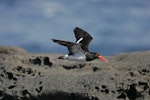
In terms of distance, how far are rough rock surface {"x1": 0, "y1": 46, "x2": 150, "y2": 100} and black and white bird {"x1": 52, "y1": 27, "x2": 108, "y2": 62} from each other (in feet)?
3.39

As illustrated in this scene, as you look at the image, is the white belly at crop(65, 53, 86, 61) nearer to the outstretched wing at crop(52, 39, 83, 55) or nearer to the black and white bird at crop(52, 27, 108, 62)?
the black and white bird at crop(52, 27, 108, 62)

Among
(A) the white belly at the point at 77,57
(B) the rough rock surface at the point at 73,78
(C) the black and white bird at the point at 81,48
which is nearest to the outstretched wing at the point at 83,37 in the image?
(C) the black and white bird at the point at 81,48

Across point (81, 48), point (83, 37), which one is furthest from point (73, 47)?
point (83, 37)

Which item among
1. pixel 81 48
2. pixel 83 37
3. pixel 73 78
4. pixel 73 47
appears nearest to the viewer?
pixel 73 78

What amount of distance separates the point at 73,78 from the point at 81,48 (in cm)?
372

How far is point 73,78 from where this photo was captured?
383 inches

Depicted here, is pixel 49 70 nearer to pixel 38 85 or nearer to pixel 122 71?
pixel 38 85

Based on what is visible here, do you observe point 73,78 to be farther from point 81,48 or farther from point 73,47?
point 81,48

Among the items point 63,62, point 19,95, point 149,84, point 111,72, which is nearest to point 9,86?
point 19,95

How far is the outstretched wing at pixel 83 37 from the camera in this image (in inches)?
551

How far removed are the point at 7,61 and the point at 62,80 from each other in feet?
6.46

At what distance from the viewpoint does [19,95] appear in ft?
34.7

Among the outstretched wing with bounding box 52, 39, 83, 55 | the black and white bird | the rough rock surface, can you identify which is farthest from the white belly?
the rough rock surface

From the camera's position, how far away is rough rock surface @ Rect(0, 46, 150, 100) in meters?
9.30
